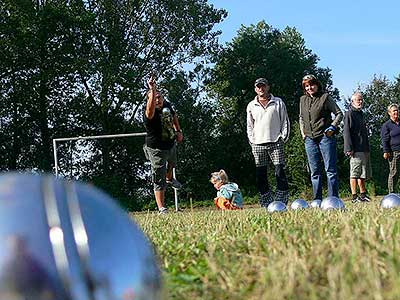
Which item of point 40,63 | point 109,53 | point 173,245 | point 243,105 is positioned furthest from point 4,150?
point 173,245

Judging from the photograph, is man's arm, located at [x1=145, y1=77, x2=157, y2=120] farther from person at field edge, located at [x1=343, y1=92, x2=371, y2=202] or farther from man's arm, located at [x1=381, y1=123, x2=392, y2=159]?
man's arm, located at [x1=381, y1=123, x2=392, y2=159]

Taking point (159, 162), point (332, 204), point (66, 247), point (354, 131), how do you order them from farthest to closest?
point (354, 131)
point (159, 162)
point (332, 204)
point (66, 247)

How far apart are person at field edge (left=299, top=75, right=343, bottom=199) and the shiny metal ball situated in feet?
22.3

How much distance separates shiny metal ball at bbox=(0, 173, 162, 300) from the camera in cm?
163

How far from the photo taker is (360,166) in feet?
36.9

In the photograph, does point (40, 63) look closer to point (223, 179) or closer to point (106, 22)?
point (106, 22)

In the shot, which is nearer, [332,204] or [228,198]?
[332,204]

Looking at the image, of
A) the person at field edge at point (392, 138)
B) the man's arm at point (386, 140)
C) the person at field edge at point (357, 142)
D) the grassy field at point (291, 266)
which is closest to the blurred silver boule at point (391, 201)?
the grassy field at point (291, 266)

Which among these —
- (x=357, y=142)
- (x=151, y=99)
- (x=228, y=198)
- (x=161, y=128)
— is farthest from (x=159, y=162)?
(x=357, y=142)

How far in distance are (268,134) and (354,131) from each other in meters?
2.95

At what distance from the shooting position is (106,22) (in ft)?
109

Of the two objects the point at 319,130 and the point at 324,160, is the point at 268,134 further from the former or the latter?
the point at 324,160

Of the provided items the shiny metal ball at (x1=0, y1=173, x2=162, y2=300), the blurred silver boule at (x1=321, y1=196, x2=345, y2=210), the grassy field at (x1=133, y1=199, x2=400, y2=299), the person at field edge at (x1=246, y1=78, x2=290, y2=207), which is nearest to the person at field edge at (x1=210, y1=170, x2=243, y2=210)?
the person at field edge at (x1=246, y1=78, x2=290, y2=207)

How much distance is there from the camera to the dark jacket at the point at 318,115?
8.66 metres
